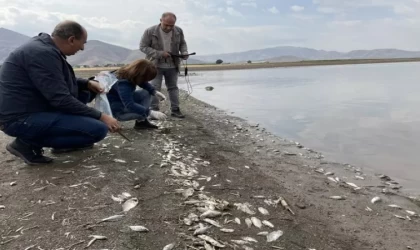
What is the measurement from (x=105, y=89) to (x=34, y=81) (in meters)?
2.02

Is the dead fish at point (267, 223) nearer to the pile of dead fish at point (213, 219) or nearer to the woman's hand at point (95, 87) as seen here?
the pile of dead fish at point (213, 219)

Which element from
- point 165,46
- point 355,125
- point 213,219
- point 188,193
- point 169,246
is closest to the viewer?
point 169,246

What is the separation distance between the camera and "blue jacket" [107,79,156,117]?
323 inches

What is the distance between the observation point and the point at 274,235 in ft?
14.3

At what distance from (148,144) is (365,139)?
7.05 meters

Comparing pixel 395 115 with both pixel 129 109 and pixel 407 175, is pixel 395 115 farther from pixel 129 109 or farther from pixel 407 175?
pixel 129 109

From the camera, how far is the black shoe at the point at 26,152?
6059 millimetres

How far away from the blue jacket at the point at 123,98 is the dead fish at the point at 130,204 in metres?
3.73

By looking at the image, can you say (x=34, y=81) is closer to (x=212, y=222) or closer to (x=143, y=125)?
(x=212, y=222)

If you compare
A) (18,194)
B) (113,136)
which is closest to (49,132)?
(18,194)

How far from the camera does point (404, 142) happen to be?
1111 centimetres

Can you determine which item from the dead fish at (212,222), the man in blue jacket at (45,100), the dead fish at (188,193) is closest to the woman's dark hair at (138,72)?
the man in blue jacket at (45,100)

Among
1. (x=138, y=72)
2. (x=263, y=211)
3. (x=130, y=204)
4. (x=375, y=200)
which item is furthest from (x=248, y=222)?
(x=138, y=72)

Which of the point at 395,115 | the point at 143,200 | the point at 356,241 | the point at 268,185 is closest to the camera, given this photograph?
the point at 356,241
